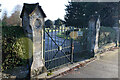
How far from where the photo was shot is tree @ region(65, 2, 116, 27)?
41.0ft

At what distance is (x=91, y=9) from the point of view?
43.3 feet

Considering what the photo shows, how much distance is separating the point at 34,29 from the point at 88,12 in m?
11.3

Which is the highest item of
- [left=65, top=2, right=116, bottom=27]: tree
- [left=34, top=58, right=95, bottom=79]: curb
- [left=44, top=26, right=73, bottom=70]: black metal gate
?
[left=65, top=2, right=116, bottom=27]: tree

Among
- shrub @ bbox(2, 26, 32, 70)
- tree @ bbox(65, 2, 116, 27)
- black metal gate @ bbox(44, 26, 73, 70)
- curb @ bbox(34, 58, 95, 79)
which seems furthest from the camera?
tree @ bbox(65, 2, 116, 27)

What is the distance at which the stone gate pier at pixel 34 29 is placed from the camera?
3598mm

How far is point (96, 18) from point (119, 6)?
25.7 ft

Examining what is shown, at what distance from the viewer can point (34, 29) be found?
370cm

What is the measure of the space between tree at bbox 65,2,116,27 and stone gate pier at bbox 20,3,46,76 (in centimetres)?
1031

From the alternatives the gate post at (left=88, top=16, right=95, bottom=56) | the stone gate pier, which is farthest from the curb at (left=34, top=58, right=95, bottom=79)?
the gate post at (left=88, top=16, right=95, bottom=56)

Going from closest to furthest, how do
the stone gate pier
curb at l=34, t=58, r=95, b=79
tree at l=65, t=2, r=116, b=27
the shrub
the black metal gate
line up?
the shrub → the stone gate pier → curb at l=34, t=58, r=95, b=79 → the black metal gate → tree at l=65, t=2, r=116, b=27

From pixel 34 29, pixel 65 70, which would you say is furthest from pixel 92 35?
pixel 34 29

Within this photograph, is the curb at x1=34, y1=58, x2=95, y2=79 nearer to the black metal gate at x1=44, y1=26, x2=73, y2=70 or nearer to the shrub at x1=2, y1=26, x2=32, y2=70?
the black metal gate at x1=44, y1=26, x2=73, y2=70

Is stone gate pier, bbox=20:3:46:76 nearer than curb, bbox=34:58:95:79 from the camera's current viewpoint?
Yes

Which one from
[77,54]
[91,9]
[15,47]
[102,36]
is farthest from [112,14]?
[15,47]
